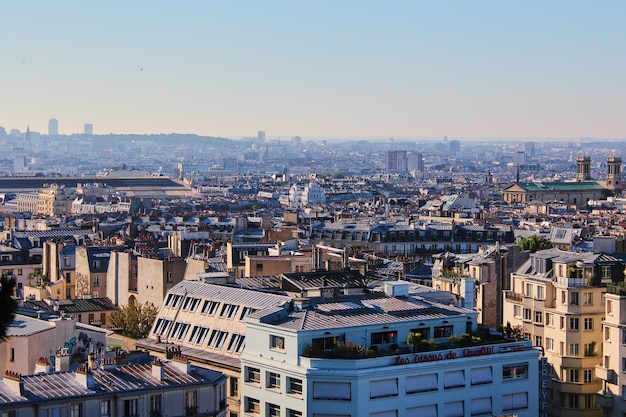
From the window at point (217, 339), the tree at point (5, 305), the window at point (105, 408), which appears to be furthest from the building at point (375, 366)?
the tree at point (5, 305)

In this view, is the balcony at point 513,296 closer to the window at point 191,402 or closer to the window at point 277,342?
the window at point 277,342

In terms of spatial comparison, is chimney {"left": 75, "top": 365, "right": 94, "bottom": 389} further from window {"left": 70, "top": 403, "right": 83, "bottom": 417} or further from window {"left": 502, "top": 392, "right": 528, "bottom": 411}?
window {"left": 502, "top": 392, "right": 528, "bottom": 411}

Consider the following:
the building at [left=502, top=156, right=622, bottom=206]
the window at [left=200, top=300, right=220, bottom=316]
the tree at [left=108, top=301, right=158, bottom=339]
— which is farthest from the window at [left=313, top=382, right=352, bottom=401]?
the building at [left=502, top=156, right=622, bottom=206]

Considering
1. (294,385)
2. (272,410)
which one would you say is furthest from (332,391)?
(272,410)

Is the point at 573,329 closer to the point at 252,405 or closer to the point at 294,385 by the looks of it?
the point at 252,405

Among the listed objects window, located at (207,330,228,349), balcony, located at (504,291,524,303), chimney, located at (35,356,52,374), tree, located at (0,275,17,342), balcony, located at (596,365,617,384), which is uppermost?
tree, located at (0,275,17,342)

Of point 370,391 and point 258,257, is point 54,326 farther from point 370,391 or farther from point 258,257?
point 258,257
